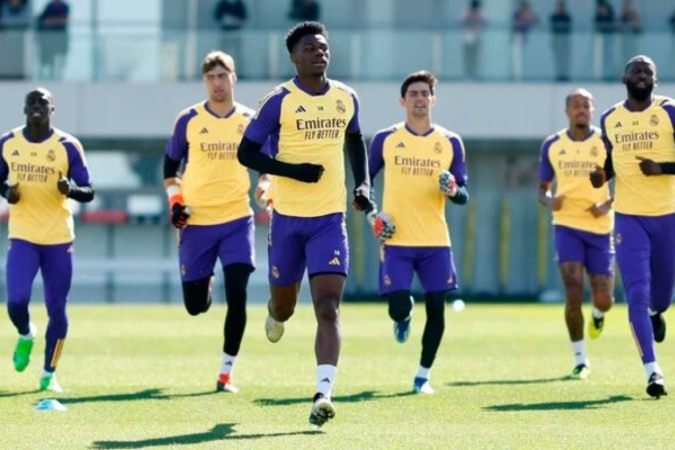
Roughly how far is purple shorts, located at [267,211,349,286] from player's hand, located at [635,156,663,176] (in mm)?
2657

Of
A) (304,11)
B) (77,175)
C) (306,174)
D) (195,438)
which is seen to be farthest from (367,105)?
(195,438)

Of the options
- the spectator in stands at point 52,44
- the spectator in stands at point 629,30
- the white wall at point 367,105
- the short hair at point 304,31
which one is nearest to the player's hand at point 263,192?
the short hair at point 304,31

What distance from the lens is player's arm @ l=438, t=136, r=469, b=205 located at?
13.9 metres

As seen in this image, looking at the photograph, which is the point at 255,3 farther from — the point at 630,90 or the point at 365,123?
the point at 630,90

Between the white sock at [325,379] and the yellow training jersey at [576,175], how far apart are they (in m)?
5.74

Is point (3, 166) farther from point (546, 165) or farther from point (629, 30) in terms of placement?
point (629, 30)

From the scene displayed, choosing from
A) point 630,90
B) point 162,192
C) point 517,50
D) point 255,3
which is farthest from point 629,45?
point 630,90

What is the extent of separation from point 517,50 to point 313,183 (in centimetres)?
2416

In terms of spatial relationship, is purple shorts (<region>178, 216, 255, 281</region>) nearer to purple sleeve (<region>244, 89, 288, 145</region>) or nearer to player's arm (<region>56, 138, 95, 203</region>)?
player's arm (<region>56, 138, 95, 203</region>)

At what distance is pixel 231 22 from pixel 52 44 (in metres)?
3.54

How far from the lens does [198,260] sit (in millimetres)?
14289

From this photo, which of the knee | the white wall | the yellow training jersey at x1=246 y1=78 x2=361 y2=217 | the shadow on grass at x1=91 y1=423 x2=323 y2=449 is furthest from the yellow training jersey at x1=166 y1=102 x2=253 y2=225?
the white wall

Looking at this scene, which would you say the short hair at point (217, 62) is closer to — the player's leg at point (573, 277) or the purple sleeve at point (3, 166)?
the purple sleeve at point (3, 166)

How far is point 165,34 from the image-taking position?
34.9 metres
